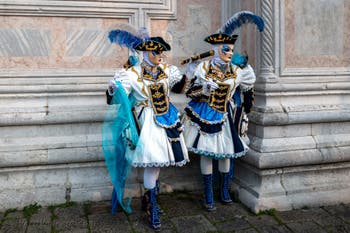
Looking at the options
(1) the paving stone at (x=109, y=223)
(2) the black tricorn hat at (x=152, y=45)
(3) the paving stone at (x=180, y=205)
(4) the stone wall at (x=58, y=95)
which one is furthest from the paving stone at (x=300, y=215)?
(2) the black tricorn hat at (x=152, y=45)

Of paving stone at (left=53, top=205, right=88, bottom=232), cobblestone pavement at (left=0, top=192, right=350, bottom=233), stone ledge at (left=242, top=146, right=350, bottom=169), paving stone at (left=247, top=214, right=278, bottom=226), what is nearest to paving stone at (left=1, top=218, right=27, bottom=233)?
cobblestone pavement at (left=0, top=192, right=350, bottom=233)

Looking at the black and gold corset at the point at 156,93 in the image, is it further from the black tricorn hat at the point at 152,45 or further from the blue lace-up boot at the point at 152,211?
the blue lace-up boot at the point at 152,211

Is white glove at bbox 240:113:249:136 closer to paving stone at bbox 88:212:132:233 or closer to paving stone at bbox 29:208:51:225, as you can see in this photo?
paving stone at bbox 88:212:132:233

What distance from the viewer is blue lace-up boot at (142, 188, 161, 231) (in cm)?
373

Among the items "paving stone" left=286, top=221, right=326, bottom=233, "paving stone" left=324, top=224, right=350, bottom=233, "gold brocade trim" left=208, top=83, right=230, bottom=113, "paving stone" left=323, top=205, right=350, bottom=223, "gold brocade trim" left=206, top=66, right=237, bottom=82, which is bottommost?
"paving stone" left=324, top=224, right=350, bottom=233

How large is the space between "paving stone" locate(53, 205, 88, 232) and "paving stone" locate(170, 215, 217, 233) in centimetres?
88

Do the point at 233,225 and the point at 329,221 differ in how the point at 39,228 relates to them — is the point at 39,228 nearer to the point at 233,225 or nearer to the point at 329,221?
the point at 233,225

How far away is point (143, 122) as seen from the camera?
3.79 metres

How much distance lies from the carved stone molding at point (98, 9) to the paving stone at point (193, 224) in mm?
2301

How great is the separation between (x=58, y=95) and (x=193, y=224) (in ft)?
6.75

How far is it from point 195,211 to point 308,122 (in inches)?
62.9

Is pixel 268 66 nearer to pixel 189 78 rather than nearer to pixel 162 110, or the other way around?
pixel 189 78

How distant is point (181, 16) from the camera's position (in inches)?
193

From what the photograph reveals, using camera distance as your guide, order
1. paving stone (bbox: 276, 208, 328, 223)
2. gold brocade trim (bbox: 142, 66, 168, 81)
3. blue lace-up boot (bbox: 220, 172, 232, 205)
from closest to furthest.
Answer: gold brocade trim (bbox: 142, 66, 168, 81), paving stone (bbox: 276, 208, 328, 223), blue lace-up boot (bbox: 220, 172, 232, 205)
